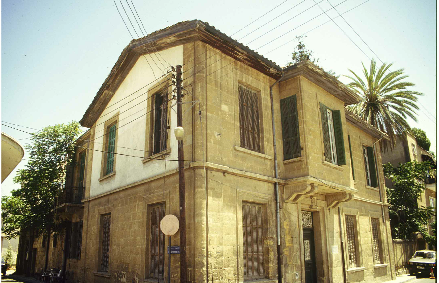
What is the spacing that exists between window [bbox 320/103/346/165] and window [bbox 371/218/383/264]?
6.08 meters

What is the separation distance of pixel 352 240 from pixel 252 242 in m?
6.74

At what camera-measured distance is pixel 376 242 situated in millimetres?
16281

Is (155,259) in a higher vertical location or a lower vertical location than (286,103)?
lower

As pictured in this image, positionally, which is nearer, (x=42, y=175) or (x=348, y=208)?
(x=348, y=208)

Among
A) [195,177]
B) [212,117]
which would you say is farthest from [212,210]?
[212,117]

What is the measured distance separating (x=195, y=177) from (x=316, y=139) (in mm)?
4891

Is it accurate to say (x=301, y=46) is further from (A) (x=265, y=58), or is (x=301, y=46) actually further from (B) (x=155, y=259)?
(B) (x=155, y=259)

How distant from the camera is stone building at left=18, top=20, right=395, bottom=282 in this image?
30.0ft

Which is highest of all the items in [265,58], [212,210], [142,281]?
[265,58]

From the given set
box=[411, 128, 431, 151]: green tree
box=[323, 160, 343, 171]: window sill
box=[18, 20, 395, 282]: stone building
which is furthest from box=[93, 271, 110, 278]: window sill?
box=[411, 128, 431, 151]: green tree

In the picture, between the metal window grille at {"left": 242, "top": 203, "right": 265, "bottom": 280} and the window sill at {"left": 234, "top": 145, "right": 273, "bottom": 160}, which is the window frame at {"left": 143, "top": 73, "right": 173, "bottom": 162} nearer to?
the window sill at {"left": 234, "top": 145, "right": 273, "bottom": 160}

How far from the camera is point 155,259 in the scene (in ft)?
33.4

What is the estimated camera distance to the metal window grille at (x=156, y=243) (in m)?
9.94

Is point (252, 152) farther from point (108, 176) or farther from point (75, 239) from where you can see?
point (75, 239)
